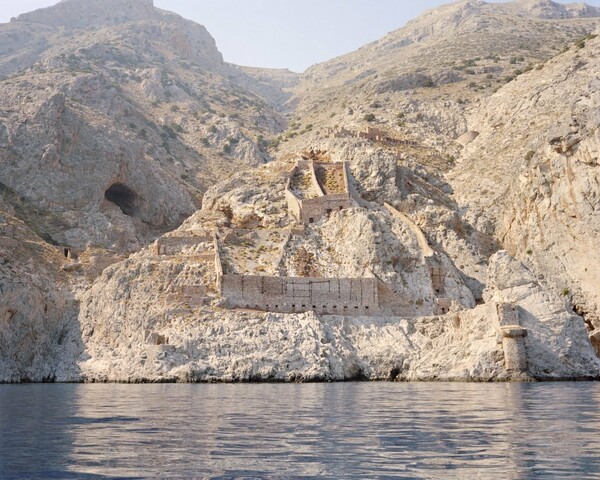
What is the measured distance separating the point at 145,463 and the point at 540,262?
168ft

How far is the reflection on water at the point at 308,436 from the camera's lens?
19234mm

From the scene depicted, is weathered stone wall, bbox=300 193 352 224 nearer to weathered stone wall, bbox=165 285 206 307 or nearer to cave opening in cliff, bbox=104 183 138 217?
weathered stone wall, bbox=165 285 206 307

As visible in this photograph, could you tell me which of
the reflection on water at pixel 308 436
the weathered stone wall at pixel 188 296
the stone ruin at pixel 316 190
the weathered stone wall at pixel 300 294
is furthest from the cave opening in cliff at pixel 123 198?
the reflection on water at pixel 308 436

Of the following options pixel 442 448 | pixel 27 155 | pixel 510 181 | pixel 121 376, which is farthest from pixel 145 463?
pixel 27 155

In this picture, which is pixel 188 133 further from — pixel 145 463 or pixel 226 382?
pixel 145 463

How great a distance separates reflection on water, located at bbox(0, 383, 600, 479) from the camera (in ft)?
63.1

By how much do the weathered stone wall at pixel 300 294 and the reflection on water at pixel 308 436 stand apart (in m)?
16.7

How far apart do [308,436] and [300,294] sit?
3273cm

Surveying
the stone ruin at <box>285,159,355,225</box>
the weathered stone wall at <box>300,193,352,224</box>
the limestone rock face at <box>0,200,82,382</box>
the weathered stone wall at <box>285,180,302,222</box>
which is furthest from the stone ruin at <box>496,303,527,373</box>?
the limestone rock face at <box>0,200,82,382</box>

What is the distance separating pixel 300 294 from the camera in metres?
57.0

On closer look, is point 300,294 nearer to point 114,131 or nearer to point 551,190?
point 551,190

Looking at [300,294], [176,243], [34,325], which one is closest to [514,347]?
[300,294]

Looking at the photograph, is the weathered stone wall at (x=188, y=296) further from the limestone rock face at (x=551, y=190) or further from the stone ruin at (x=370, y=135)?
the stone ruin at (x=370, y=135)

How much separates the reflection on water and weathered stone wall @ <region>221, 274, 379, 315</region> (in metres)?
16.7
